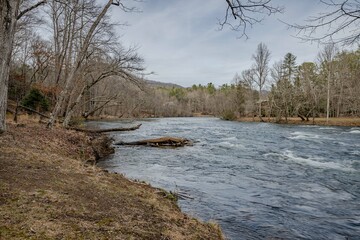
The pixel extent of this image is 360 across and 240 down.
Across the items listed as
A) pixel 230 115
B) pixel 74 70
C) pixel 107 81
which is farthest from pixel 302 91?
pixel 74 70

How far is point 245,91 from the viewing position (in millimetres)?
57781

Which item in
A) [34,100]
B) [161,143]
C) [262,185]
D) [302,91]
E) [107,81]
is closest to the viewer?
[262,185]

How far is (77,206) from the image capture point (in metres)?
4.18

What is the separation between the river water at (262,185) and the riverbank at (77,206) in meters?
1.13

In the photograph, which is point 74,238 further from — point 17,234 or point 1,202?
point 1,202

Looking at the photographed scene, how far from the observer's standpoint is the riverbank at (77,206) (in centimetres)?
337

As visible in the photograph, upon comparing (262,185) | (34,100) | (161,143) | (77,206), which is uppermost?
(34,100)

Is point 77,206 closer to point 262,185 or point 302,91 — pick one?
point 262,185

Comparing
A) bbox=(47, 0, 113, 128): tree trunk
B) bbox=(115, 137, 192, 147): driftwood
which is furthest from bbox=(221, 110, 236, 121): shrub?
bbox=(47, 0, 113, 128): tree trunk

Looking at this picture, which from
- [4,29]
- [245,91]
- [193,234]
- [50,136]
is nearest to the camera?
[193,234]

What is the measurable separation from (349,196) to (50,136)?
10192mm

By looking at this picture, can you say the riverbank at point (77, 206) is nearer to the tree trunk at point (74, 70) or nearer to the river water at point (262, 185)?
the river water at point (262, 185)

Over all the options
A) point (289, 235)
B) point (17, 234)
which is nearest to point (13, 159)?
point (17, 234)

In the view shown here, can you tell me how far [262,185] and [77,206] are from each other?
5950 mm
